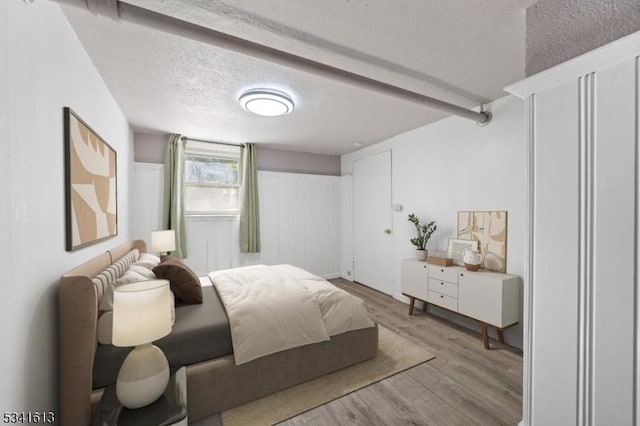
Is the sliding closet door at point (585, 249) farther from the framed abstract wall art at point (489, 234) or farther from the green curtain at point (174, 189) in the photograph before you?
the green curtain at point (174, 189)

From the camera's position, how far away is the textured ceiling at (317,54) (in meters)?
1.44

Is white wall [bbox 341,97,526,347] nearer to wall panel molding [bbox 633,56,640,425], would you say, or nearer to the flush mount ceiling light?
wall panel molding [bbox 633,56,640,425]

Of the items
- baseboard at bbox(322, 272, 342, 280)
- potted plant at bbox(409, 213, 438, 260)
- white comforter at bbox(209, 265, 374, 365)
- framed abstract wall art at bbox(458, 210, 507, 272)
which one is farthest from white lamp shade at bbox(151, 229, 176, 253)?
framed abstract wall art at bbox(458, 210, 507, 272)

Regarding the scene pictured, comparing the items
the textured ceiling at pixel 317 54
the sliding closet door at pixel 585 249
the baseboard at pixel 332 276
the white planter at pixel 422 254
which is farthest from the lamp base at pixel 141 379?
the baseboard at pixel 332 276

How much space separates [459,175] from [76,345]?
358cm

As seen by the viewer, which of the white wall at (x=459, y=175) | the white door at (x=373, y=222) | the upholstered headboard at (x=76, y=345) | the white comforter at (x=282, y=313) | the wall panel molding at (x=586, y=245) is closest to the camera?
the wall panel molding at (x=586, y=245)

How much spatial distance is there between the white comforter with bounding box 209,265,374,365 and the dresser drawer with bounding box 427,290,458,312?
1.07m

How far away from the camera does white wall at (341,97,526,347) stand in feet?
8.31

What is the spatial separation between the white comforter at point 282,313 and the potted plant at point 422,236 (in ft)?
4.36

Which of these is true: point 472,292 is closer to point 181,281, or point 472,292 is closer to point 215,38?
point 181,281

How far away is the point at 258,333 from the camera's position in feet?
6.05

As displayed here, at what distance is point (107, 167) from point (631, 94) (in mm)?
3287

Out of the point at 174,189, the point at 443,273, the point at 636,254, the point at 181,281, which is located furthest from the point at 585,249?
the point at 174,189

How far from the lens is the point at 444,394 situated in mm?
1872
